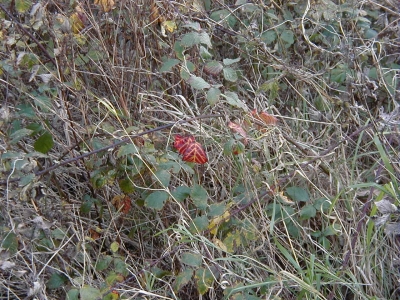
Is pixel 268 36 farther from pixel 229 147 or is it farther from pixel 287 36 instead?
pixel 229 147

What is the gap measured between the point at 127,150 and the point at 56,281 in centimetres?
48

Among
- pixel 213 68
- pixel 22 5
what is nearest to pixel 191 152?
pixel 213 68

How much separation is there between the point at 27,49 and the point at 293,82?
1.08 metres

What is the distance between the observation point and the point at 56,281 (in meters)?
1.90

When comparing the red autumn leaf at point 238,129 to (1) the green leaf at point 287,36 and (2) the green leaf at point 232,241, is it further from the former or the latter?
(1) the green leaf at point 287,36

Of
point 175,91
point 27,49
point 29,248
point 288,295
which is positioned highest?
point 27,49

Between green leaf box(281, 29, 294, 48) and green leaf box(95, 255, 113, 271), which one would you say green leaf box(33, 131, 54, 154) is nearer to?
green leaf box(95, 255, 113, 271)

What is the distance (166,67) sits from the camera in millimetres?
2021

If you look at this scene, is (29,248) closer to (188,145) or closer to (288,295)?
(188,145)

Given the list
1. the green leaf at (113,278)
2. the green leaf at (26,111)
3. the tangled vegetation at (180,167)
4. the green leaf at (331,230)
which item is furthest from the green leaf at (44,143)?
the green leaf at (331,230)

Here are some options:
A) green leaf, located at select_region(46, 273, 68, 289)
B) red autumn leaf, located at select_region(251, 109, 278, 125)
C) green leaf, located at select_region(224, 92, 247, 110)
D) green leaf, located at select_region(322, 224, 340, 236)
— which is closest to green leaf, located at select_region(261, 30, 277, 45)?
red autumn leaf, located at select_region(251, 109, 278, 125)

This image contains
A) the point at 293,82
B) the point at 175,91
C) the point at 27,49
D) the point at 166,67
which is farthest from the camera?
the point at 293,82

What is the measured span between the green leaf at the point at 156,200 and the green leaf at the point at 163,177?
0.14 feet

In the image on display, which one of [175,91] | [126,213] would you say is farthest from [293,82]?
[126,213]
